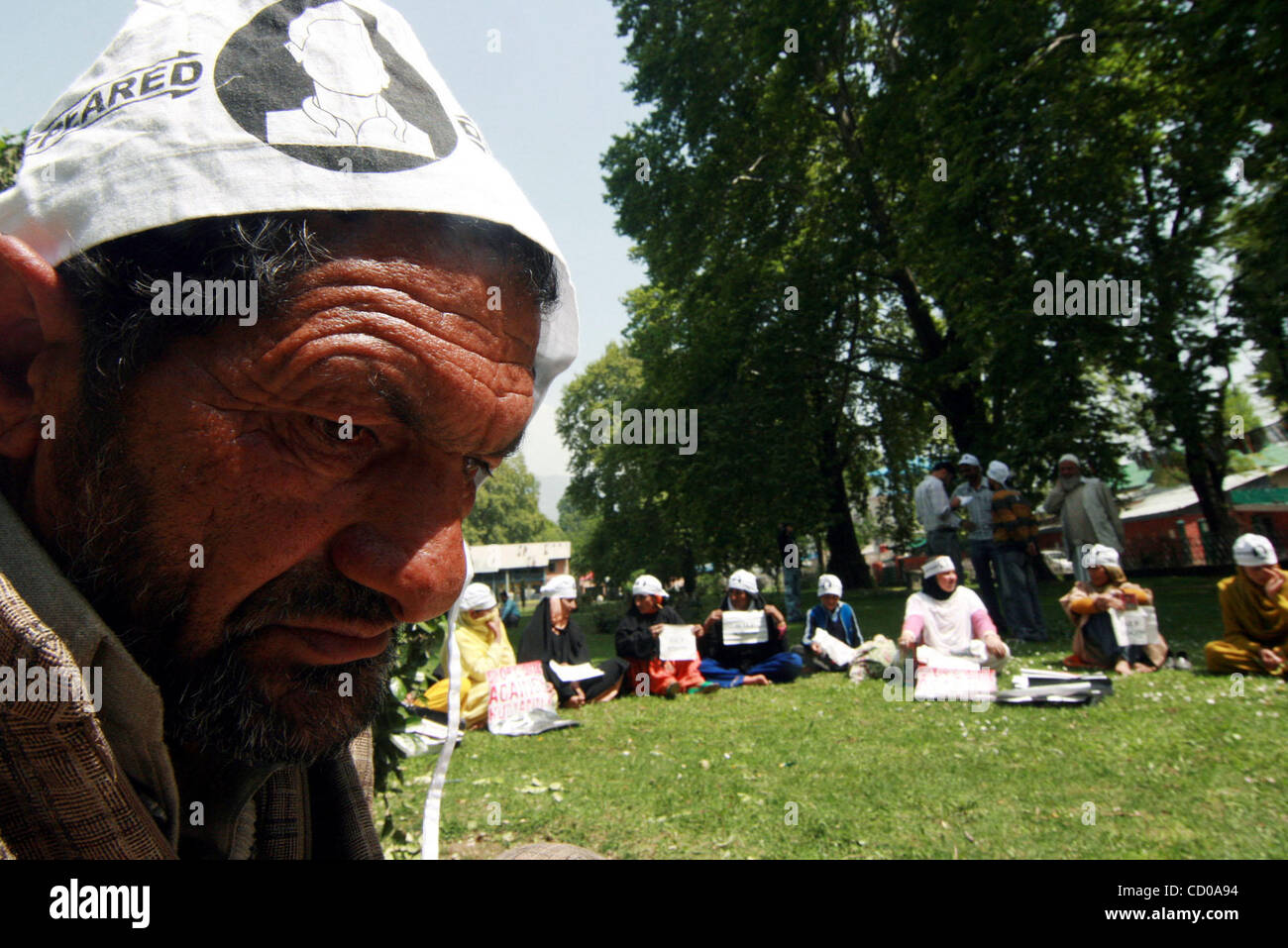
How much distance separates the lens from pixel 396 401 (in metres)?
1.10

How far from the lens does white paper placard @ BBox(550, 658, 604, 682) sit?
10102mm

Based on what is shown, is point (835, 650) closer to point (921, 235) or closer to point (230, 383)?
point (921, 235)

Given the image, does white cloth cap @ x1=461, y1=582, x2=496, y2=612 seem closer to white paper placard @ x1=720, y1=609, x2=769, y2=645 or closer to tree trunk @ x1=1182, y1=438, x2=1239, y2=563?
white paper placard @ x1=720, y1=609, x2=769, y2=645

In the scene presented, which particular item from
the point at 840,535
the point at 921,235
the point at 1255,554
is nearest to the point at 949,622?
the point at 1255,554

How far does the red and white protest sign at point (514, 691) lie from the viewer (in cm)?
890

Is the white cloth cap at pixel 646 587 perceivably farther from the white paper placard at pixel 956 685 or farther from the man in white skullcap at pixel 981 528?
the man in white skullcap at pixel 981 528

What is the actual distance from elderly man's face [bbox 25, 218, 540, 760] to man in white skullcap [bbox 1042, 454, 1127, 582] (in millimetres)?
11275

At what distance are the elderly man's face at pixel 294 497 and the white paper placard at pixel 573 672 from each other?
923cm

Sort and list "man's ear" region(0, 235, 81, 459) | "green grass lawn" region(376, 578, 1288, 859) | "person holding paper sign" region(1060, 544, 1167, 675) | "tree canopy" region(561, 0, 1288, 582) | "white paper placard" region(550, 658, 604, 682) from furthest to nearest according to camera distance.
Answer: "tree canopy" region(561, 0, 1288, 582) < "white paper placard" region(550, 658, 604, 682) < "person holding paper sign" region(1060, 544, 1167, 675) < "green grass lawn" region(376, 578, 1288, 859) < "man's ear" region(0, 235, 81, 459)

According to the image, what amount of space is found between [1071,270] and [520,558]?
27.4 m

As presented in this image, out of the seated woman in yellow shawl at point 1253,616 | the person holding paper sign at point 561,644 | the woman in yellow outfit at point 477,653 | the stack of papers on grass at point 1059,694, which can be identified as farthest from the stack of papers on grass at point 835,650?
the woman in yellow outfit at point 477,653

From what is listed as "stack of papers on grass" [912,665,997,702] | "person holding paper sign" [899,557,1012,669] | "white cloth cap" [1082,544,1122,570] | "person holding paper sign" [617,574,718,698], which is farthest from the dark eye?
"white cloth cap" [1082,544,1122,570]

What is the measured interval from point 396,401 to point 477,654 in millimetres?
9162
